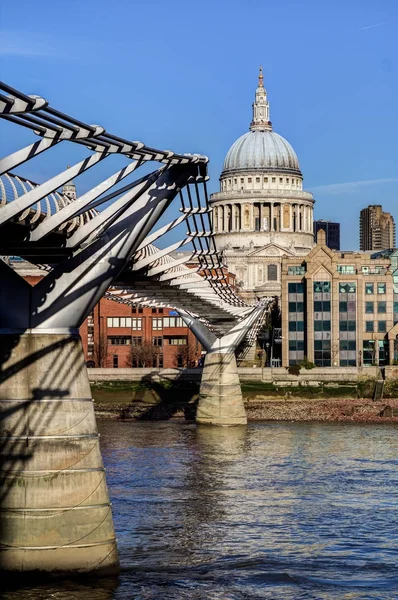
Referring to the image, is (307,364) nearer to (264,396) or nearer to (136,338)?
(264,396)

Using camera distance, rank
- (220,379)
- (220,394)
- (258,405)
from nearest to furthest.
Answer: (220,394) → (220,379) → (258,405)

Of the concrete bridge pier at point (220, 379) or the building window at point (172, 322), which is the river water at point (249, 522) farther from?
the building window at point (172, 322)

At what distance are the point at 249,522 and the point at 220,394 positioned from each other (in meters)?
45.4

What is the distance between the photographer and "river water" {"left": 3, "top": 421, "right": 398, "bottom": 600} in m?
30.8

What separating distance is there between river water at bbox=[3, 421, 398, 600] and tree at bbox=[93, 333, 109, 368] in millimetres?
59176

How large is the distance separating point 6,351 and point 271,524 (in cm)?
1290

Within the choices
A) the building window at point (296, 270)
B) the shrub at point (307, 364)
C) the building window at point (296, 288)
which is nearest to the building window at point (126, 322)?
the building window at point (296, 270)

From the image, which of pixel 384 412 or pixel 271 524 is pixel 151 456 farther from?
pixel 384 412

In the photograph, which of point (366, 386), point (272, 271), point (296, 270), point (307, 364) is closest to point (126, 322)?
point (296, 270)

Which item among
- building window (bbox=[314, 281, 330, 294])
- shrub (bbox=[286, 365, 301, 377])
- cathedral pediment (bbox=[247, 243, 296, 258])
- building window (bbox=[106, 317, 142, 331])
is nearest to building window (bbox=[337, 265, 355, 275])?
building window (bbox=[314, 281, 330, 294])

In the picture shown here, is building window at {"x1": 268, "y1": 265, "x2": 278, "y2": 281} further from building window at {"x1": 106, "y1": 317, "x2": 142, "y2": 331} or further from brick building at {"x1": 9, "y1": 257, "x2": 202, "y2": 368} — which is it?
building window at {"x1": 106, "y1": 317, "x2": 142, "y2": 331}

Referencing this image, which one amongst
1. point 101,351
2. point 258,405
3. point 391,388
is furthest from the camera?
point 101,351

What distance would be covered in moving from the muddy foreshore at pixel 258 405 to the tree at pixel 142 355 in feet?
68.7

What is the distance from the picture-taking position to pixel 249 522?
4056cm
